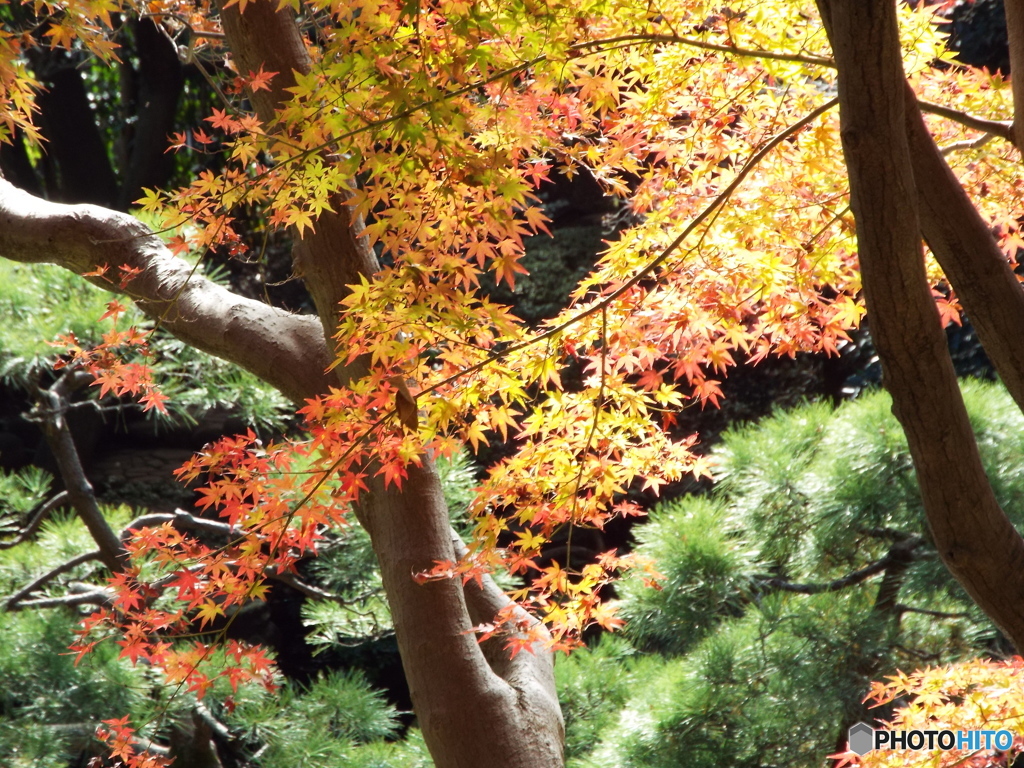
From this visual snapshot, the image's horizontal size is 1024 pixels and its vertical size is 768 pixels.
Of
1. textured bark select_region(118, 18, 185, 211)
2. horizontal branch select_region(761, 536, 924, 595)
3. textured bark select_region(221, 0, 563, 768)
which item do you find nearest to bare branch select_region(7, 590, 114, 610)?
textured bark select_region(221, 0, 563, 768)

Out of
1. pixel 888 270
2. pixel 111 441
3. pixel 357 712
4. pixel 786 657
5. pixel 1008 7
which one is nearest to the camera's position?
pixel 888 270

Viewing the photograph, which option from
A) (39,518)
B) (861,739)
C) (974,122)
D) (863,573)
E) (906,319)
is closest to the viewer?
(906,319)

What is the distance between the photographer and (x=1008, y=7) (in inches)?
54.9

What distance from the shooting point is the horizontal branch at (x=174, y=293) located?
70.7 inches

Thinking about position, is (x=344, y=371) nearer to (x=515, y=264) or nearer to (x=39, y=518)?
(x=515, y=264)

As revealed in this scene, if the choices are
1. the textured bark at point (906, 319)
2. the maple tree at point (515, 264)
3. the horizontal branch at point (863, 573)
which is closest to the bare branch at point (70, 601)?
the maple tree at point (515, 264)

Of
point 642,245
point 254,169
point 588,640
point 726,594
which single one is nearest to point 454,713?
point 642,245

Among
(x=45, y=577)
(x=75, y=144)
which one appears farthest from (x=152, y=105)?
(x=45, y=577)

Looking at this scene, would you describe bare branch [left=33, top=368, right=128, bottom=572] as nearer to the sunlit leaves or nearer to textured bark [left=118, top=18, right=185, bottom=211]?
the sunlit leaves

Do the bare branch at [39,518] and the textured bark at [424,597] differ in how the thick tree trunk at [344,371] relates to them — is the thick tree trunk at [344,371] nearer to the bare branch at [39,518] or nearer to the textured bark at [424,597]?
the textured bark at [424,597]

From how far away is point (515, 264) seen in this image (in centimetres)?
144

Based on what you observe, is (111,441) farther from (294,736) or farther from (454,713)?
(454,713)

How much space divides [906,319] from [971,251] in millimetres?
278

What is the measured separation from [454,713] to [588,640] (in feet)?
8.68
